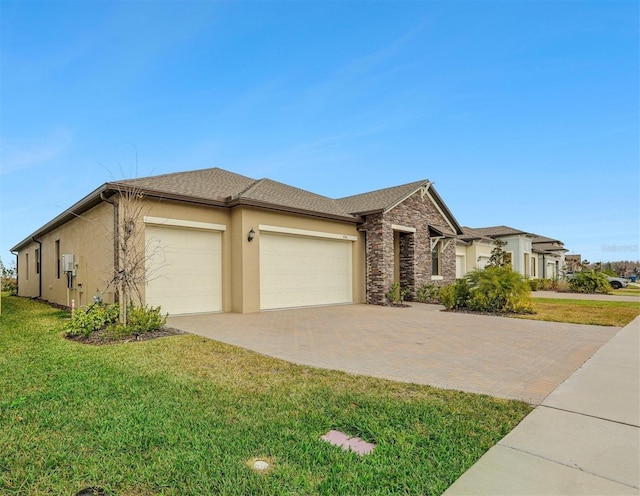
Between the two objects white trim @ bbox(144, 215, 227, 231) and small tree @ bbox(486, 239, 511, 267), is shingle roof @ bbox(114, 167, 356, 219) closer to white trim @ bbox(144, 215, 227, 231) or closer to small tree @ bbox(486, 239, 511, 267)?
white trim @ bbox(144, 215, 227, 231)

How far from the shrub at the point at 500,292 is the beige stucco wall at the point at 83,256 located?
12184 millimetres

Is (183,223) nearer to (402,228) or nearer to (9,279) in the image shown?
(402,228)

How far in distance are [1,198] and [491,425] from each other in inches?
772

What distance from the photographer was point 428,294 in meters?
16.9

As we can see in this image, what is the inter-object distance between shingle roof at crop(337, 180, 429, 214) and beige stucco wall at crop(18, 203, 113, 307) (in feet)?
32.3

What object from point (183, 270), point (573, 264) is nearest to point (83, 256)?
point (183, 270)

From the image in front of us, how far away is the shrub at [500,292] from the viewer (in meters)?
12.4

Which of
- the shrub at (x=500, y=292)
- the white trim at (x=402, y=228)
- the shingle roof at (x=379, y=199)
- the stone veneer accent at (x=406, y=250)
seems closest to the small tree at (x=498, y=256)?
the stone veneer accent at (x=406, y=250)

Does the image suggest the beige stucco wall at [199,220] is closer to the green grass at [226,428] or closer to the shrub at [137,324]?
the shrub at [137,324]

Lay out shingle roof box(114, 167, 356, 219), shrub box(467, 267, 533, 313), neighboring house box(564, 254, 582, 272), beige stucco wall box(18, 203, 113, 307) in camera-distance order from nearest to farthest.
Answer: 1. beige stucco wall box(18, 203, 113, 307)
2. shingle roof box(114, 167, 356, 219)
3. shrub box(467, 267, 533, 313)
4. neighboring house box(564, 254, 582, 272)

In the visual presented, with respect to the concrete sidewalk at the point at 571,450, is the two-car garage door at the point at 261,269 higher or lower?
higher

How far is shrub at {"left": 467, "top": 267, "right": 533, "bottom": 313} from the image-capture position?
12.4m

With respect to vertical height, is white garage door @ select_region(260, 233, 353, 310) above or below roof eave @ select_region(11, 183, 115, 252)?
below

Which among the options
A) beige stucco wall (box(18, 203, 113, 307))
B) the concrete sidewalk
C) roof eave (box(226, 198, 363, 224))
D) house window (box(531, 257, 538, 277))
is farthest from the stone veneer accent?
house window (box(531, 257, 538, 277))
